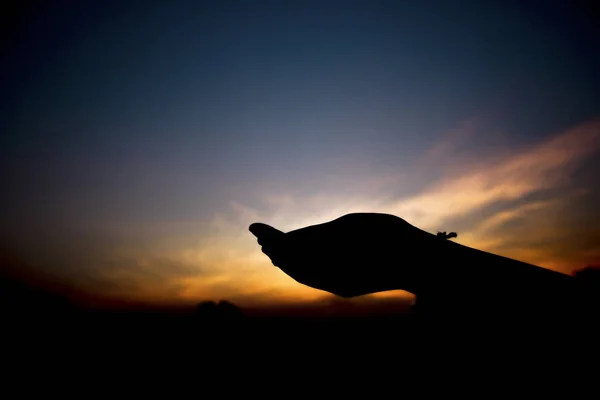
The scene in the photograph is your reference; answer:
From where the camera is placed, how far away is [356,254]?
175cm

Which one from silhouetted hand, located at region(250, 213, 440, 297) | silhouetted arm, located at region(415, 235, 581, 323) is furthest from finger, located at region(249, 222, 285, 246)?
silhouetted arm, located at region(415, 235, 581, 323)

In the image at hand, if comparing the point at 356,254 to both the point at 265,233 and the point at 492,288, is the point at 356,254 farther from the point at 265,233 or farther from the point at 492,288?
the point at 492,288

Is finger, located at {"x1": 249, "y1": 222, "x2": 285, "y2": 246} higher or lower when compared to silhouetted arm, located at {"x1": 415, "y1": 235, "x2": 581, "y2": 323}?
higher

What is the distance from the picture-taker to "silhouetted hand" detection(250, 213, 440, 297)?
5.52ft

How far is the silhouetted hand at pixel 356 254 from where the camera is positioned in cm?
168

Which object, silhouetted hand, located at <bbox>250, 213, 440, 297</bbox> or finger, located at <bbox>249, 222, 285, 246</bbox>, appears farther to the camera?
finger, located at <bbox>249, 222, 285, 246</bbox>

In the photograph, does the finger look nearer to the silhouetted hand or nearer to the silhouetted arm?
the silhouetted hand

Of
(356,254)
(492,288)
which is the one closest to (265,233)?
(356,254)

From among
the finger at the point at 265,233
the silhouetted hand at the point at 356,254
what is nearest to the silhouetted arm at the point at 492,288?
the silhouetted hand at the point at 356,254

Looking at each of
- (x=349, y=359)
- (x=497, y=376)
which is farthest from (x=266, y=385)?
(x=497, y=376)

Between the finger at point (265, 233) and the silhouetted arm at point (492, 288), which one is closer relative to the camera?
the silhouetted arm at point (492, 288)

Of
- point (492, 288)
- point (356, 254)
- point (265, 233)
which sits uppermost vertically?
point (265, 233)

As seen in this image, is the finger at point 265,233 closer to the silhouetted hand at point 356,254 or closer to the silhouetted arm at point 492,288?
the silhouetted hand at point 356,254

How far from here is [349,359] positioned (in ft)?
32.4
